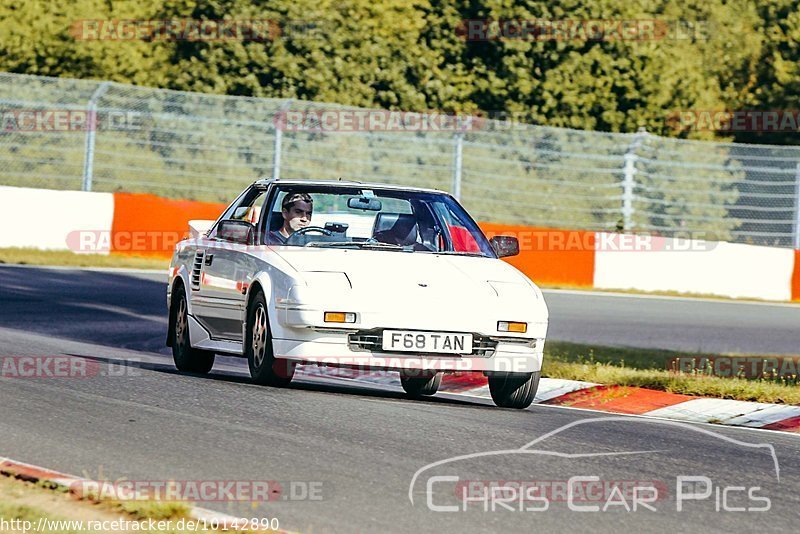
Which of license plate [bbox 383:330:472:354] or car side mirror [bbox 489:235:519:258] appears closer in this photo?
license plate [bbox 383:330:472:354]

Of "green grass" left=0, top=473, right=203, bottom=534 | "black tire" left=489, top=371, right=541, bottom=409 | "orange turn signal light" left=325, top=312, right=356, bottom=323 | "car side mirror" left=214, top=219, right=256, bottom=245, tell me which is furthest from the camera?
"car side mirror" left=214, top=219, right=256, bottom=245

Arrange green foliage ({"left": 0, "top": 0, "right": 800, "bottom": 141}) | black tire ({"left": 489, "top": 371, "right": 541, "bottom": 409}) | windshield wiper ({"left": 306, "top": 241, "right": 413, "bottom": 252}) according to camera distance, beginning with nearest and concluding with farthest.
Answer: black tire ({"left": 489, "top": 371, "right": 541, "bottom": 409}) < windshield wiper ({"left": 306, "top": 241, "right": 413, "bottom": 252}) < green foliage ({"left": 0, "top": 0, "right": 800, "bottom": 141})

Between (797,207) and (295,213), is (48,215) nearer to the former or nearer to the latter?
(797,207)

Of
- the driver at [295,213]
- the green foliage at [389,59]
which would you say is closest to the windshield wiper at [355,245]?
the driver at [295,213]

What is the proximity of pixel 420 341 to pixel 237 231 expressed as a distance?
1.71 metres

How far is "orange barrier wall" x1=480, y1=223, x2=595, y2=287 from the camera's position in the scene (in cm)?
2534

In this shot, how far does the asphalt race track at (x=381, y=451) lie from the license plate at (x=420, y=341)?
388mm

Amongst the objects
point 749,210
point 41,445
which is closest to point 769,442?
point 41,445

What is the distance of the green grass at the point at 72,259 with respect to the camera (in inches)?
904

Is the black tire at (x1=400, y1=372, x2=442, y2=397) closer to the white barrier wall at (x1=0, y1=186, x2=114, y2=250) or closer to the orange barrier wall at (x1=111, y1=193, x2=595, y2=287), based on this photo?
the orange barrier wall at (x1=111, y1=193, x2=595, y2=287)

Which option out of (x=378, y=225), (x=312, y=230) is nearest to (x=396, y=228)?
(x=378, y=225)

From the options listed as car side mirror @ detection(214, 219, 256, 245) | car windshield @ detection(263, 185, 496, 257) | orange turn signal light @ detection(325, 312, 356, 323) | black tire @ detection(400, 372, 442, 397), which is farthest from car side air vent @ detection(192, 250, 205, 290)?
orange turn signal light @ detection(325, 312, 356, 323)

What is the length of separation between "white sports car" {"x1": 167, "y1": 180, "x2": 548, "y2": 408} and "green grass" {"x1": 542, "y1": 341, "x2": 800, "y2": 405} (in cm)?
160

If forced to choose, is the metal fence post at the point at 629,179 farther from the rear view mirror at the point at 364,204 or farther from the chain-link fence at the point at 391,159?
the rear view mirror at the point at 364,204
